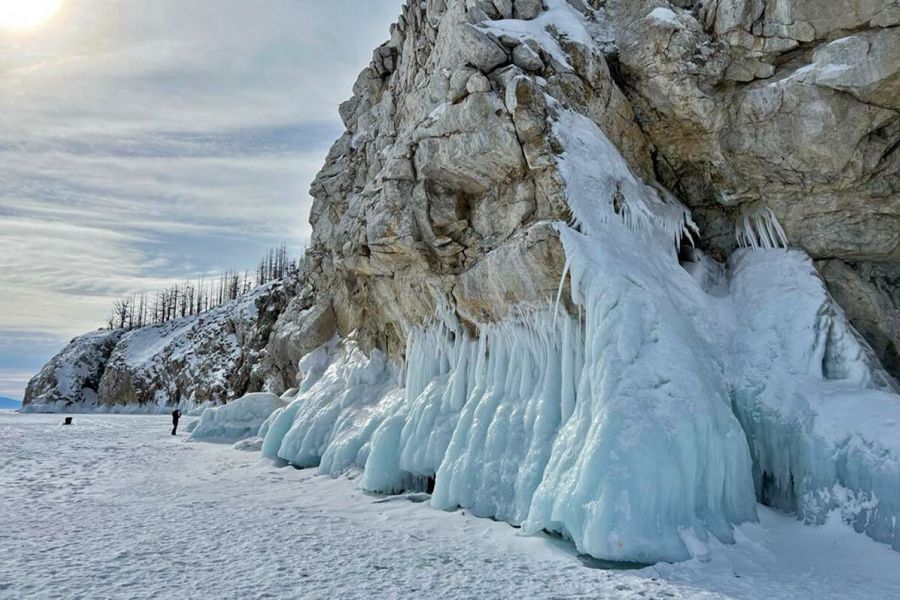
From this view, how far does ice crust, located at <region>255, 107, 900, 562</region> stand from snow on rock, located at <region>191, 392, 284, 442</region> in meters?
12.4

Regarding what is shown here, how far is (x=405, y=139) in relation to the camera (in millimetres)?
17156

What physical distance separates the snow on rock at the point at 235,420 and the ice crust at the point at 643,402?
40.8ft

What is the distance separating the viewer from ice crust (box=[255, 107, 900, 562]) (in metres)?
9.41

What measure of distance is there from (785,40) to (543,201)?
7564 millimetres

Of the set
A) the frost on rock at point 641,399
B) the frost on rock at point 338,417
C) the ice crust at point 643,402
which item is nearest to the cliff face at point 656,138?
the frost on rock at point 641,399

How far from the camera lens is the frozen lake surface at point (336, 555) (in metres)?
7.49

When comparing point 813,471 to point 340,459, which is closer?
point 813,471

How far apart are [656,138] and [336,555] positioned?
548 inches

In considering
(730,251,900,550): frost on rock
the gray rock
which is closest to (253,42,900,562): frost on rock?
(730,251,900,550): frost on rock

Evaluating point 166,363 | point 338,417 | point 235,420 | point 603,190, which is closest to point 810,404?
point 603,190

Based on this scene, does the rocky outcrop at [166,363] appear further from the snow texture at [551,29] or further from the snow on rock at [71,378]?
the snow texture at [551,29]

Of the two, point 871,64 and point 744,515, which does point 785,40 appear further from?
point 744,515

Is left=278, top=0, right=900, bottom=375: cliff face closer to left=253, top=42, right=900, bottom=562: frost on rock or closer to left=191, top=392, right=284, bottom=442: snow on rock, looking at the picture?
left=253, top=42, right=900, bottom=562: frost on rock

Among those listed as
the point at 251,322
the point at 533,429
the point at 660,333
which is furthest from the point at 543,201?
the point at 251,322
